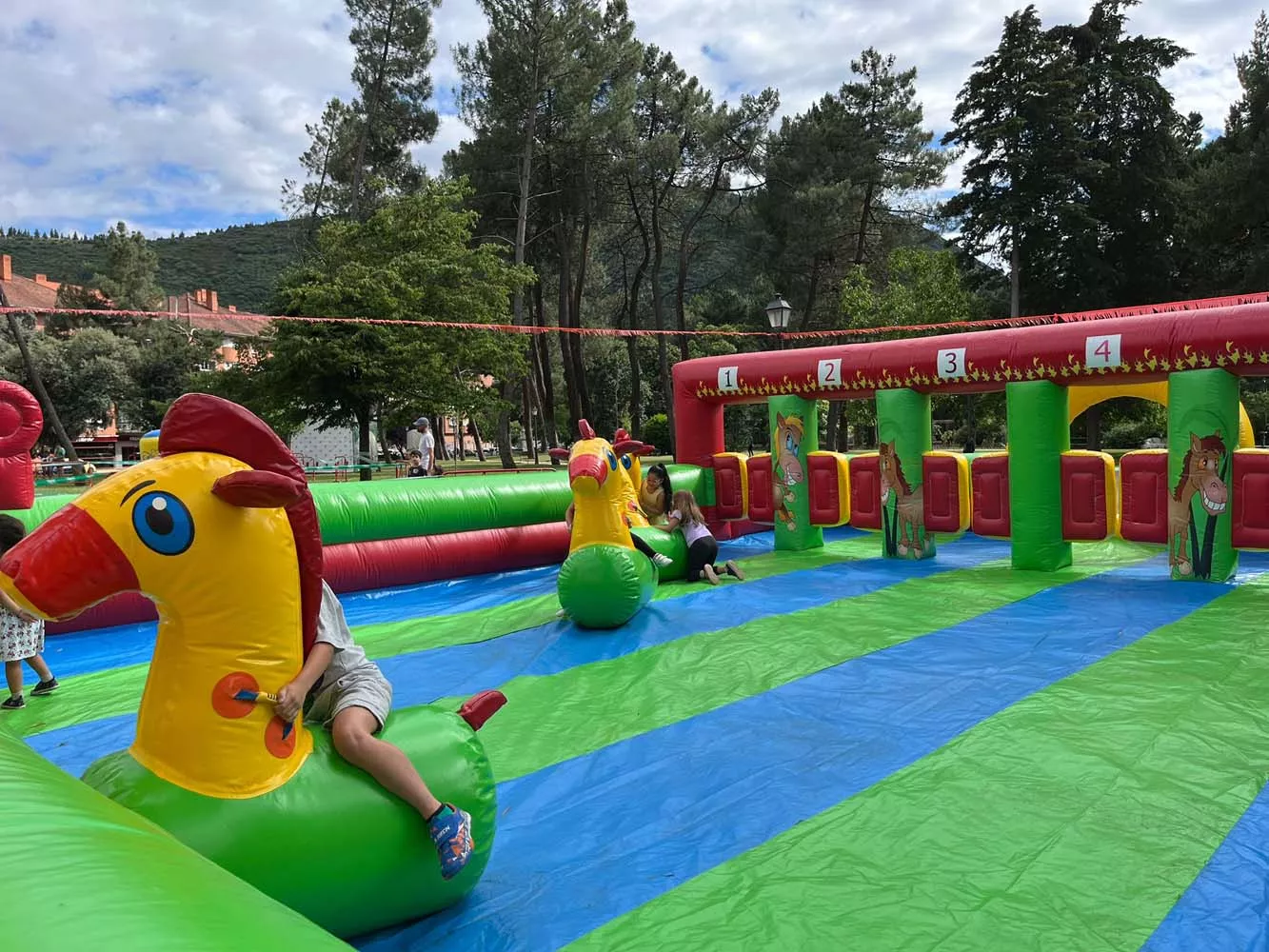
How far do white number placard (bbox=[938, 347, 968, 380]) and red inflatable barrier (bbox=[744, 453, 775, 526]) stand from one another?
2005 mm

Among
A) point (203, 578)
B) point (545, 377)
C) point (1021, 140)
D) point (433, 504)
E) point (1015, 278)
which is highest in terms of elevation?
point (1021, 140)

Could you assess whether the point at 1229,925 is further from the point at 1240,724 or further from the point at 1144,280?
the point at 1144,280

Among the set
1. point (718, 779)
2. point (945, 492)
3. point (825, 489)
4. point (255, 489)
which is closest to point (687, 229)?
point (825, 489)

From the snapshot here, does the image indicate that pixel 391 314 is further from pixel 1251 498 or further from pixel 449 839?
pixel 449 839

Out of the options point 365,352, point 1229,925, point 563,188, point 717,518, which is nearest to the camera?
point 1229,925

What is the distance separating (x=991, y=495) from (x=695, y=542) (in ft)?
8.80

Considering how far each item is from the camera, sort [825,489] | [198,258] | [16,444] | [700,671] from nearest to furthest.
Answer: [700,671] < [16,444] < [825,489] < [198,258]

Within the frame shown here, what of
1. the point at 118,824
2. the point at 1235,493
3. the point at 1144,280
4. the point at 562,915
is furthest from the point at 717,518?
the point at 1144,280

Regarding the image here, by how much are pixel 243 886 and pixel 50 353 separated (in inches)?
1310

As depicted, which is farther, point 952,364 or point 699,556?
point 952,364

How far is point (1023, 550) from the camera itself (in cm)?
712

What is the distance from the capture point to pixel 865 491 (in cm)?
819

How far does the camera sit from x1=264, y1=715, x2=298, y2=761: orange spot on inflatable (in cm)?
203

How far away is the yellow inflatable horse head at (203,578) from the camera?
1870 mm
